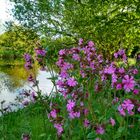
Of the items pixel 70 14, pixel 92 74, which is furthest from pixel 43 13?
pixel 92 74

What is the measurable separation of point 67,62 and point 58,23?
24.2 metres

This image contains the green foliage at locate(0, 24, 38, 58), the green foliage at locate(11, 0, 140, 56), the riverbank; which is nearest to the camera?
the riverbank

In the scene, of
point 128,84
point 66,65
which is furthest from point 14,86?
point 128,84

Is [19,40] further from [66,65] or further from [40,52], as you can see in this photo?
[66,65]

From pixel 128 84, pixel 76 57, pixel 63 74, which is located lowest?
pixel 128 84

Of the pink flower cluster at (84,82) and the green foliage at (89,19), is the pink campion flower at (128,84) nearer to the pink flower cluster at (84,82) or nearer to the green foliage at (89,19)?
the pink flower cluster at (84,82)

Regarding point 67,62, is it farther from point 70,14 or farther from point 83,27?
point 70,14

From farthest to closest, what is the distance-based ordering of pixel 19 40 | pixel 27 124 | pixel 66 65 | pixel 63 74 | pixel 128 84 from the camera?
1. pixel 19 40
2. pixel 27 124
3. pixel 66 65
4. pixel 63 74
5. pixel 128 84

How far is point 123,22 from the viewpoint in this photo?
2203 cm

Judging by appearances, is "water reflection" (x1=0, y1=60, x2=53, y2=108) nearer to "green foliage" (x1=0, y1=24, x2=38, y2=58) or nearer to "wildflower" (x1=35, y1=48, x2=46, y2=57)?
"green foliage" (x1=0, y1=24, x2=38, y2=58)

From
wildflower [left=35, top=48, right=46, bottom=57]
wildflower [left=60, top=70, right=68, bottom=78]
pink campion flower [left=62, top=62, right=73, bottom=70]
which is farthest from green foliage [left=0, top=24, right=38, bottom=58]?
wildflower [left=60, top=70, right=68, bottom=78]

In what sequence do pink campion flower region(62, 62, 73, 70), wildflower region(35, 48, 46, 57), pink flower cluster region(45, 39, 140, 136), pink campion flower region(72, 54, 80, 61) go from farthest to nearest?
wildflower region(35, 48, 46, 57) → pink campion flower region(72, 54, 80, 61) → pink campion flower region(62, 62, 73, 70) → pink flower cluster region(45, 39, 140, 136)

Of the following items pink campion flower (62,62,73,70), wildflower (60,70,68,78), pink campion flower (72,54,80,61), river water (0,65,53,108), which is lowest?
wildflower (60,70,68,78)

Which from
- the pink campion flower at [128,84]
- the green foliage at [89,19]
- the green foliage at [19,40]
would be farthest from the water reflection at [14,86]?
the pink campion flower at [128,84]
